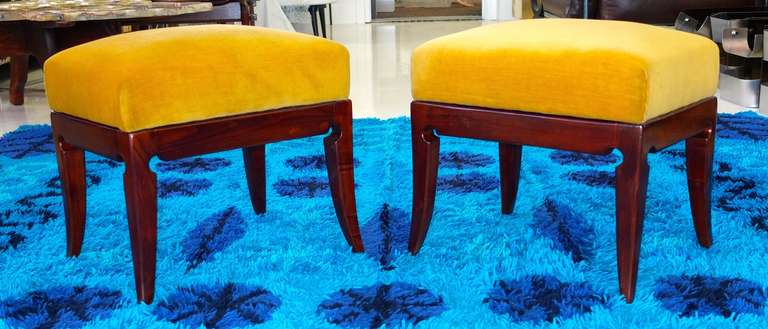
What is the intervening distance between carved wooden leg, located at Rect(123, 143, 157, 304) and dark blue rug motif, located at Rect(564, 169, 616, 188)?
102 centimetres

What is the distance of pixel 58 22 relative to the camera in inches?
90.4

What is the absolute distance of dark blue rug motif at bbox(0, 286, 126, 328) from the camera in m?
1.17

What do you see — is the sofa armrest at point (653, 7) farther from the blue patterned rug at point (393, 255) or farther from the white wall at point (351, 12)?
the white wall at point (351, 12)

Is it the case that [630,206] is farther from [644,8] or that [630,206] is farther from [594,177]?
[644,8]

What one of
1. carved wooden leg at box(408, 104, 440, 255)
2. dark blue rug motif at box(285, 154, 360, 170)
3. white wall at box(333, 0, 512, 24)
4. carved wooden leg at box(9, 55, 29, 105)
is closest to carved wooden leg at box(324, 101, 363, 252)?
carved wooden leg at box(408, 104, 440, 255)

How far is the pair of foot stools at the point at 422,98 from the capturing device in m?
1.13

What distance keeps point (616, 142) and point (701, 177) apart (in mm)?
328

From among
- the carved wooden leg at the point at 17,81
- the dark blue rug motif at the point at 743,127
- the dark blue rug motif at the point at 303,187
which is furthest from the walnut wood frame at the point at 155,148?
the carved wooden leg at the point at 17,81

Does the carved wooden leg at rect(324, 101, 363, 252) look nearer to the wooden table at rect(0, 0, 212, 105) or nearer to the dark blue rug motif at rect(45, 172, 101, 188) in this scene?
the dark blue rug motif at rect(45, 172, 101, 188)

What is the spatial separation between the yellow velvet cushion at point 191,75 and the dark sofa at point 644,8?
2.31 m

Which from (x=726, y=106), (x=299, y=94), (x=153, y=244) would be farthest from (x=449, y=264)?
(x=726, y=106)

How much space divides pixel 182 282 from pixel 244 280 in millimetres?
98

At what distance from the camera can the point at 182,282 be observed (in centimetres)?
131

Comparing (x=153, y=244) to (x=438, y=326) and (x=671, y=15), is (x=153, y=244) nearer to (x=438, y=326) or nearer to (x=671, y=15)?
(x=438, y=326)
